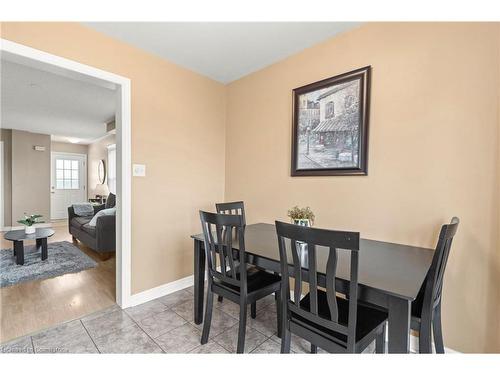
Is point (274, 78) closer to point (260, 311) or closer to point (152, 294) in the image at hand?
point (260, 311)

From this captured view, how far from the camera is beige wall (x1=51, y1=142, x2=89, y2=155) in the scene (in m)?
7.14

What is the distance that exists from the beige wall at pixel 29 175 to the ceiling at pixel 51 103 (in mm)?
401

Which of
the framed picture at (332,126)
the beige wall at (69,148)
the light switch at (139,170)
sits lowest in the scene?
the light switch at (139,170)

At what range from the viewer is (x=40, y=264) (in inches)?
129

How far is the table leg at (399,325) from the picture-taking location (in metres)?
0.98

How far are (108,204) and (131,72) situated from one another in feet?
10.8

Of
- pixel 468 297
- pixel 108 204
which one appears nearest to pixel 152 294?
pixel 468 297

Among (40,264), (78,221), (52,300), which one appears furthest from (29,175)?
(52,300)

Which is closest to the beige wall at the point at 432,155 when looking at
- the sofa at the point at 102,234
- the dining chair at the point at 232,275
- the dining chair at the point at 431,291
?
the dining chair at the point at 431,291

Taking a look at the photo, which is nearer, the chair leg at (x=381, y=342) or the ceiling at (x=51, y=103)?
the chair leg at (x=381, y=342)

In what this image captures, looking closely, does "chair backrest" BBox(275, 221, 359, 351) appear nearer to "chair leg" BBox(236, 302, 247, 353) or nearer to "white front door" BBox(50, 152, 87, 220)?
"chair leg" BBox(236, 302, 247, 353)

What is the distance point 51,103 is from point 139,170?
115 inches

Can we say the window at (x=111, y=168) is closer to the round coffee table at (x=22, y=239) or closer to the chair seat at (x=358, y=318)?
the round coffee table at (x=22, y=239)

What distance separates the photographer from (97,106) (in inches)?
159
